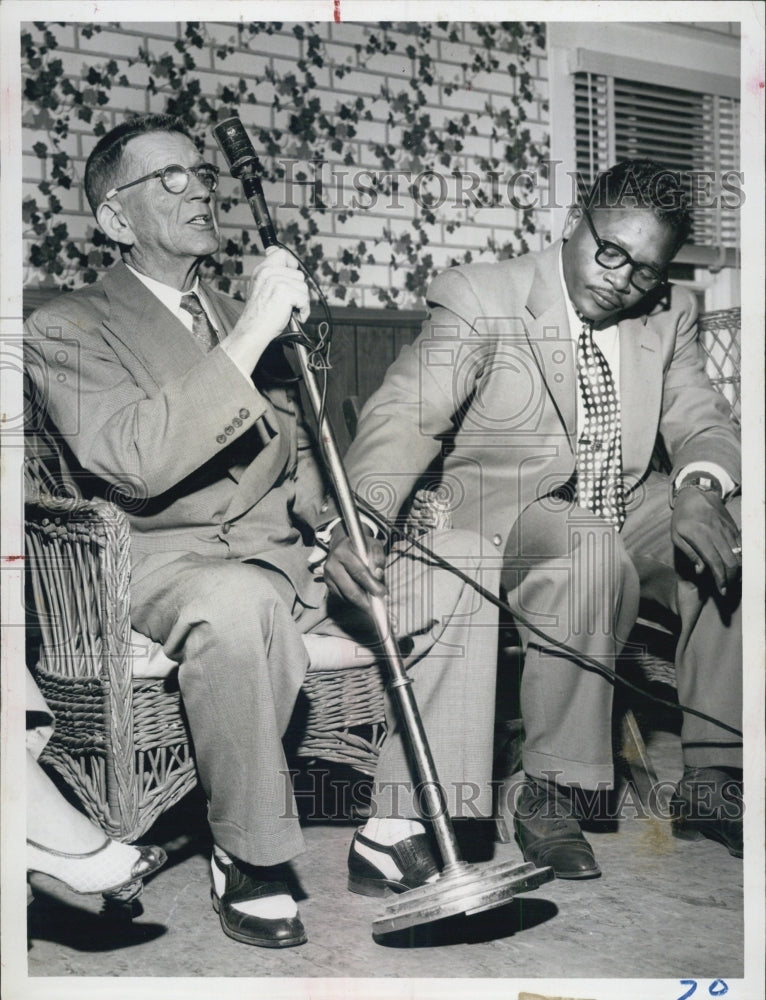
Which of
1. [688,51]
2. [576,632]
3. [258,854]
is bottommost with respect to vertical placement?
[258,854]

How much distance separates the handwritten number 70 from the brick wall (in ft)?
6.88

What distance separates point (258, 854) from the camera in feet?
6.83

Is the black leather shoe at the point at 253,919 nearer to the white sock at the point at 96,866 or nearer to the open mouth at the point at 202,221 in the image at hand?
the white sock at the point at 96,866

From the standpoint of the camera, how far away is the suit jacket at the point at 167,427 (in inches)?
87.5

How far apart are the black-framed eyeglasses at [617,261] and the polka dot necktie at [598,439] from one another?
0.16 m

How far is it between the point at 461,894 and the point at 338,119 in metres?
2.25

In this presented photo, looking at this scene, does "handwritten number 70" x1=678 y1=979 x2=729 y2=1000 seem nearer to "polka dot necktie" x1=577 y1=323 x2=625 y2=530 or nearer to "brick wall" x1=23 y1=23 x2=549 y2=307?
"polka dot necktie" x1=577 y1=323 x2=625 y2=530

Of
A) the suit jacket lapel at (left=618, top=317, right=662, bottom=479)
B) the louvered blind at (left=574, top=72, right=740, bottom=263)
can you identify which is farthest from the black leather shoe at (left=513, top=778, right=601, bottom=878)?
the louvered blind at (left=574, top=72, right=740, bottom=263)

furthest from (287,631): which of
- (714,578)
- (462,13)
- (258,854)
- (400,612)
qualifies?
(462,13)

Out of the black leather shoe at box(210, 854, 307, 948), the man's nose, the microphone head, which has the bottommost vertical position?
the black leather shoe at box(210, 854, 307, 948)

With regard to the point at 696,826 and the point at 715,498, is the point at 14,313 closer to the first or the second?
the point at 715,498

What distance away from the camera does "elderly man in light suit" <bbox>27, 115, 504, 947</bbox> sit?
2.11 m

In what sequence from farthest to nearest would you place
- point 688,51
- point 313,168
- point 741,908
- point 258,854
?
point 688,51 < point 313,168 < point 741,908 < point 258,854

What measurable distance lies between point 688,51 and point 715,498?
1.92 m
